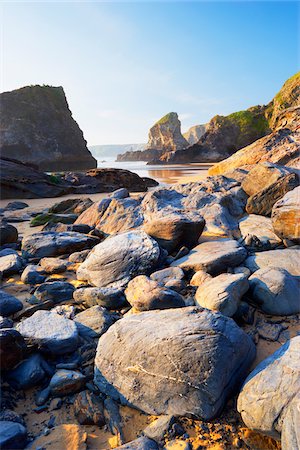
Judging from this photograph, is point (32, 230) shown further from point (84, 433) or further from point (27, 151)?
point (27, 151)

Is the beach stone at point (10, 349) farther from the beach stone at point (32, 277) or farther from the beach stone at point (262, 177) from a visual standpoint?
the beach stone at point (262, 177)

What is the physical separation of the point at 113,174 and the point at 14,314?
11.8 m

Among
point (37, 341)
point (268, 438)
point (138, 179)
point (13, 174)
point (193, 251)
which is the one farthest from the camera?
point (138, 179)

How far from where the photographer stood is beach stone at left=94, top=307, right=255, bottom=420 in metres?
1.80

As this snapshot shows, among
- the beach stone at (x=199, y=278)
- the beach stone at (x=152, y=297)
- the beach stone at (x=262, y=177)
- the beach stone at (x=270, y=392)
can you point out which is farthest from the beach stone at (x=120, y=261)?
the beach stone at (x=262, y=177)

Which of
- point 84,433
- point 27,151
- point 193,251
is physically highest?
point 27,151

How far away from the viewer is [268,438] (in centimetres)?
162

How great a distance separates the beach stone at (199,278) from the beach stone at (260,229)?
3.79 feet

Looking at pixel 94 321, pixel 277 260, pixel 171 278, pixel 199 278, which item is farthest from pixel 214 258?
pixel 94 321

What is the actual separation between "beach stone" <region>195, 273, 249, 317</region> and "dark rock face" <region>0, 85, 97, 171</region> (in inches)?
1652

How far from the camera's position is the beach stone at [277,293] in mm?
2611

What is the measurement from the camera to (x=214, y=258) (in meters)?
3.26

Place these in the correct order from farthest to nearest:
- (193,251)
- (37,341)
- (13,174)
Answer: (13,174), (193,251), (37,341)

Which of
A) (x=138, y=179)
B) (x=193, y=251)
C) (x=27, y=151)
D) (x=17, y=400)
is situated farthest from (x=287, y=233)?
(x=27, y=151)
